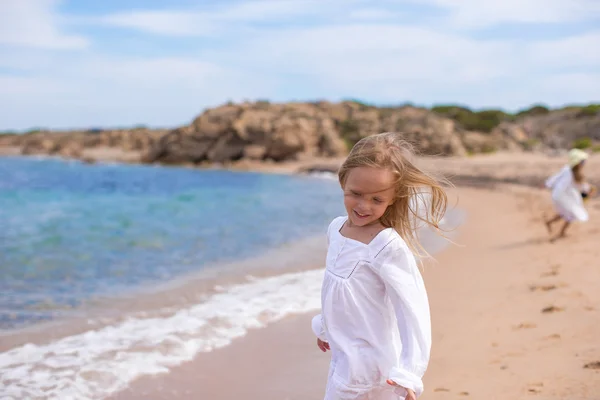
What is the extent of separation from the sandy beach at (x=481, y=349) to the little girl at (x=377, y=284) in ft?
4.77

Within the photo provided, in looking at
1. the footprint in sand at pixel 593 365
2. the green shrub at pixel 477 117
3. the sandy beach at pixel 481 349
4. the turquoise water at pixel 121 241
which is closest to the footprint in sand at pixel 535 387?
the sandy beach at pixel 481 349

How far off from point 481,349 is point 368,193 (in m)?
2.45

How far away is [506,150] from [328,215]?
32012mm

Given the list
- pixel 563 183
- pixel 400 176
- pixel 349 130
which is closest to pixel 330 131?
pixel 349 130

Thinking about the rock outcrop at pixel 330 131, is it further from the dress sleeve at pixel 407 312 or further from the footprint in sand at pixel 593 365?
the dress sleeve at pixel 407 312

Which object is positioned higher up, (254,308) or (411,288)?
(411,288)

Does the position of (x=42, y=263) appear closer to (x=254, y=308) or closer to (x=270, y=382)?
(x=254, y=308)

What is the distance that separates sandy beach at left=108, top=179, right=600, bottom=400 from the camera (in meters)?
3.39

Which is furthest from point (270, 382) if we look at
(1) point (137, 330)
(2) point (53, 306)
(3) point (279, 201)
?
(3) point (279, 201)

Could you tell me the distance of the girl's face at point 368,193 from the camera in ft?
7.04

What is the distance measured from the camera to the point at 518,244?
27.9 feet

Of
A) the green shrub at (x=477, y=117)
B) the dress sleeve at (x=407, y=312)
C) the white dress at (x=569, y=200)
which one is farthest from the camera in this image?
the green shrub at (x=477, y=117)

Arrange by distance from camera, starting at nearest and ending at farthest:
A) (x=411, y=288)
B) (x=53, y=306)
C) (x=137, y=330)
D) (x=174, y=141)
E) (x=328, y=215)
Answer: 1. (x=411, y=288)
2. (x=137, y=330)
3. (x=53, y=306)
4. (x=328, y=215)
5. (x=174, y=141)

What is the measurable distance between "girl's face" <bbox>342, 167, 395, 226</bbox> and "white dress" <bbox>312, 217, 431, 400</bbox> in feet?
0.35
